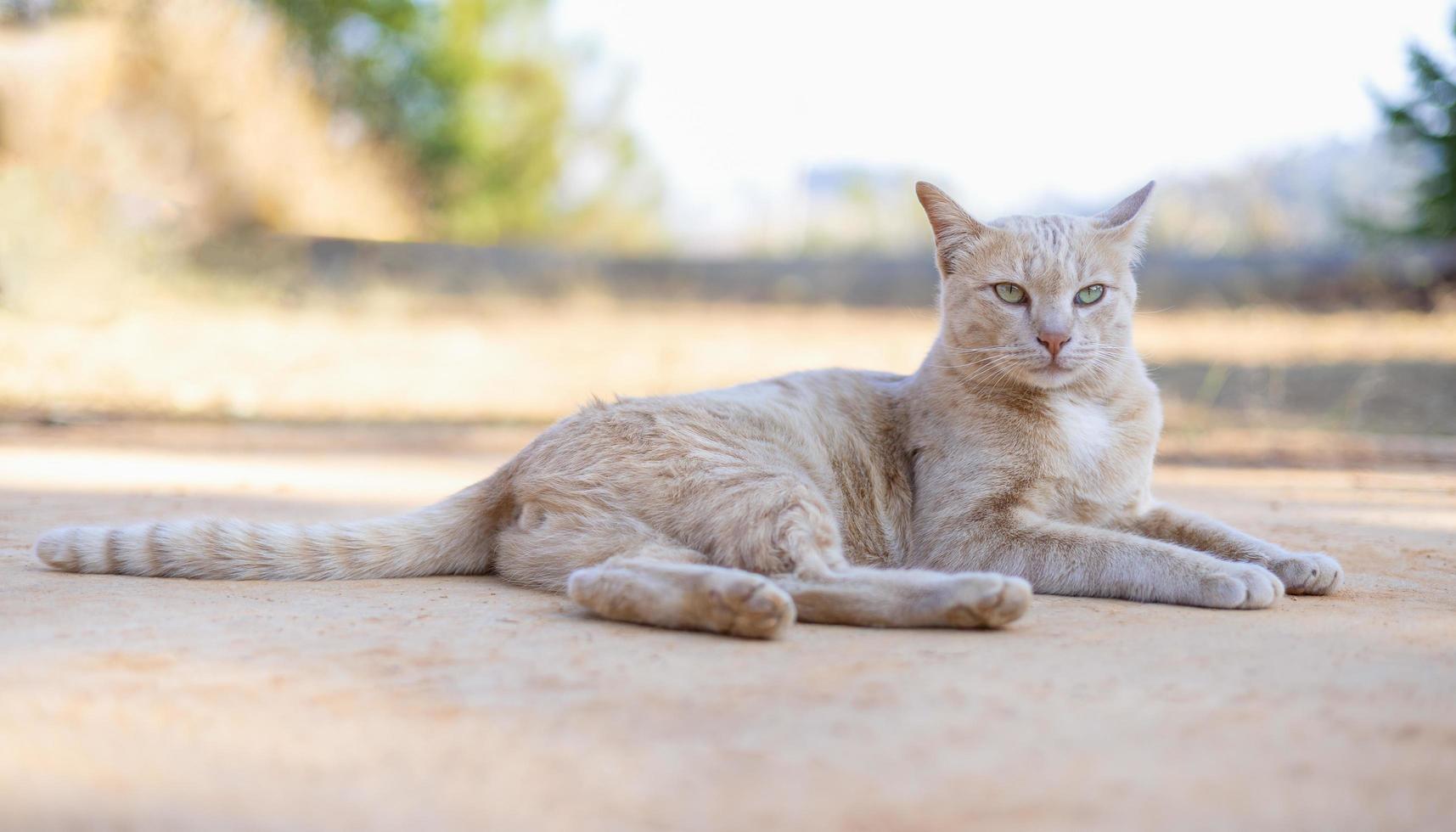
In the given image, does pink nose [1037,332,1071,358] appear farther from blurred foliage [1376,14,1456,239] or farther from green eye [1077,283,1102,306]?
blurred foliage [1376,14,1456,239]

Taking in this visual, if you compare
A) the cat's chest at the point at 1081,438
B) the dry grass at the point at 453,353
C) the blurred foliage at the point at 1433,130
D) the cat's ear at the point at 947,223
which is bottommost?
the dry grass at the point at 453,353

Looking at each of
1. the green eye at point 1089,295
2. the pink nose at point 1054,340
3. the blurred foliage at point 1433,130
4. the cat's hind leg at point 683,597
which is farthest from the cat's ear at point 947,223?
the blurred foliage at point 1433,130

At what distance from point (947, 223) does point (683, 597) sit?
188cm

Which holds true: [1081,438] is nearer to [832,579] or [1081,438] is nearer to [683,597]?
[832,579]

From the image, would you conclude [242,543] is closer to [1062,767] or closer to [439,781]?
[439,781]

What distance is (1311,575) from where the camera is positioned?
3.13m

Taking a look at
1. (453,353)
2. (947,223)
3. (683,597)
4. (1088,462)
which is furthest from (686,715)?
(453,353)

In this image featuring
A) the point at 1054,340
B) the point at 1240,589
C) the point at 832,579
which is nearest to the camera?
the point at 832,579

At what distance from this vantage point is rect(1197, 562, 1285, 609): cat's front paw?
2916 mm

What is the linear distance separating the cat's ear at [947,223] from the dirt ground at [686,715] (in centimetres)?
131

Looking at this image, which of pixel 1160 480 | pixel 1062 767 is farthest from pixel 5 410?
pixel 1062 767

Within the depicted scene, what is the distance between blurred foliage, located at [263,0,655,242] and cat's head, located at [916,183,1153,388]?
13.9 metres

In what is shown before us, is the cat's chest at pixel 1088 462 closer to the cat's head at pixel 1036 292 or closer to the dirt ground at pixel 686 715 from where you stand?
the cat's head at pixel 1036 292

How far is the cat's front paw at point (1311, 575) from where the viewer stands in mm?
3133
